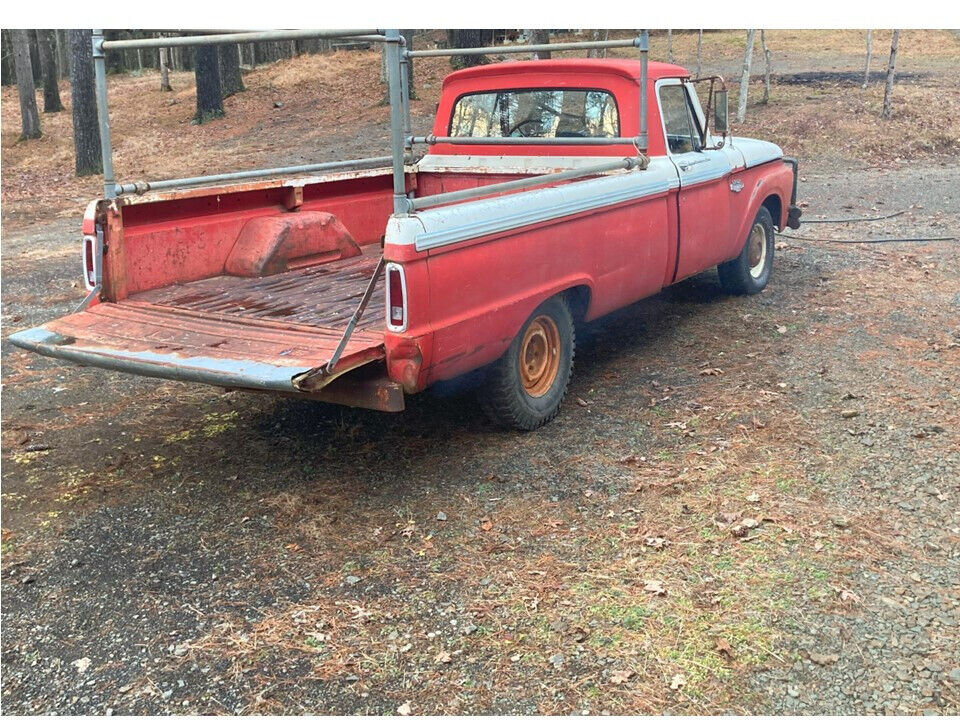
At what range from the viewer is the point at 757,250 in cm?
827

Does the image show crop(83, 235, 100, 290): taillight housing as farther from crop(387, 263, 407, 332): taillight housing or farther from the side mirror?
the side mirror

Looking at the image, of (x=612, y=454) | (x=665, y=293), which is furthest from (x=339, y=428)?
(x=665, y=293)

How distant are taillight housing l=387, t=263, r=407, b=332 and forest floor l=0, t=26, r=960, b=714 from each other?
2.98 ft

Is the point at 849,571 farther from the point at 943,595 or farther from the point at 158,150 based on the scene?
the point at 158,150

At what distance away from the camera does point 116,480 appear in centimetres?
496

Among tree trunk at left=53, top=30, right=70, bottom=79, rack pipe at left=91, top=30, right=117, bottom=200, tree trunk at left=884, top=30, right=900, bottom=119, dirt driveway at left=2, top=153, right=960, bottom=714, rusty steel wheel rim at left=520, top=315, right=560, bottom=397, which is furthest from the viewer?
tree trunk at left=53, top=30, right=70, bottom=79

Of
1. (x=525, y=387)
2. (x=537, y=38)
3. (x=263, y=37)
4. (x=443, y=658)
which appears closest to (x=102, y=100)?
(x=263, y=37)

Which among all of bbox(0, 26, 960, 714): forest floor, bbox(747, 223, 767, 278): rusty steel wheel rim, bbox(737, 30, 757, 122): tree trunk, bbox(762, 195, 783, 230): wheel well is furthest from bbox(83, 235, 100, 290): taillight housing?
bbox(737, 30, 757, 122): tree trunk

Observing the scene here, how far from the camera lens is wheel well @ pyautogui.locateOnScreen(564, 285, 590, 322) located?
5.67 m

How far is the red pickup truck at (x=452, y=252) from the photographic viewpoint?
14.4 feet

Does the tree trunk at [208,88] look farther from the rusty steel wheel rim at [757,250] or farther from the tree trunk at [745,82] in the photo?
the rusty steel wheel rim at [757,250]

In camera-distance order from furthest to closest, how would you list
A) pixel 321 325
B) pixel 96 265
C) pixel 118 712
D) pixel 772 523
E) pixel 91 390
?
pixel 91 390, pixel 96 265, pixel 321 325, pixel 772 523, pixel 118 712

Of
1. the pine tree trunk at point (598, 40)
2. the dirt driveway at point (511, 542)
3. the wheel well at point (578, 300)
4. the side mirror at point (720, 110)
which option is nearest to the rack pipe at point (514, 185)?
the wheel well at point (578, 300)

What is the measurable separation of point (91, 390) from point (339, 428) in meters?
2.01
